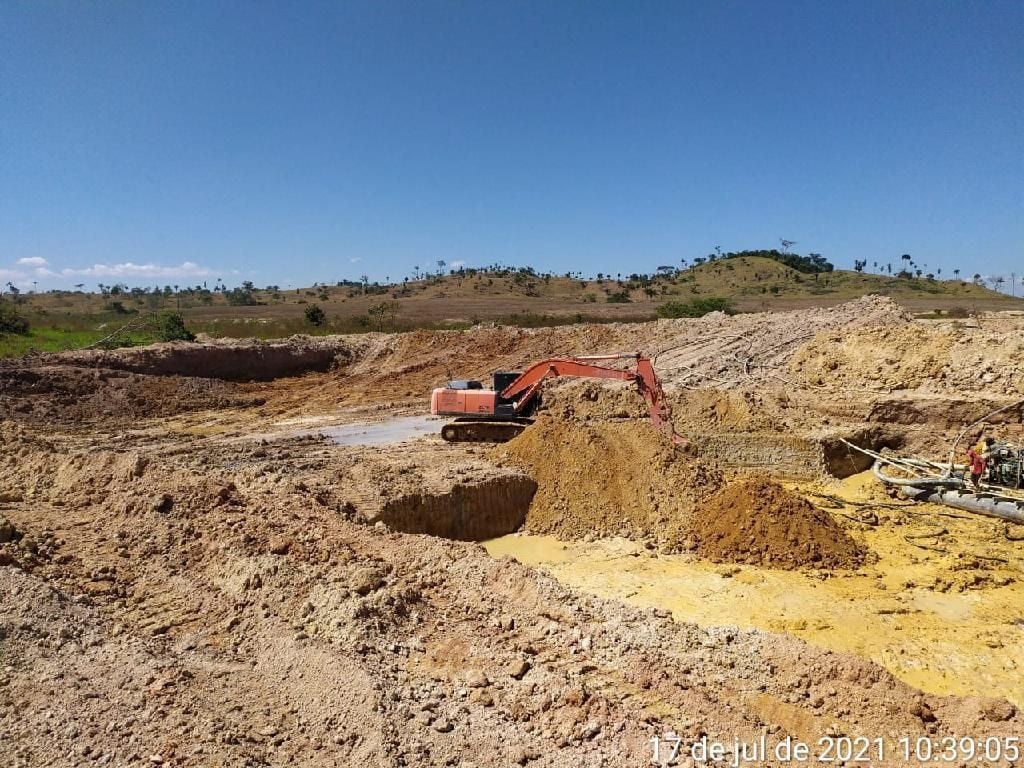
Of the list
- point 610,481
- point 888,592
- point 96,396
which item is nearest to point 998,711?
point 888,592

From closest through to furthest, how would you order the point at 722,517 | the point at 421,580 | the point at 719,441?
the point at 421,580, the point at 722,517, the point at 719,441

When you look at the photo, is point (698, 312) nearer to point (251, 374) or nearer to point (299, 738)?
point (251, 374)

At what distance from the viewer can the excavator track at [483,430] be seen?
15250 mm

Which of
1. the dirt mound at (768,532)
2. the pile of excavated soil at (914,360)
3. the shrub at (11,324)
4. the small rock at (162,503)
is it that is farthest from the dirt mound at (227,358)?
the dirt mound at (768,532)

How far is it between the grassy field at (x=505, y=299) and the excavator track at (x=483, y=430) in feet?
69.9

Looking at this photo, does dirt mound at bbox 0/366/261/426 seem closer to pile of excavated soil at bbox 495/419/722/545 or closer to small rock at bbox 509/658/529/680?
pile of excavated soil at bbox 495/419/722/545

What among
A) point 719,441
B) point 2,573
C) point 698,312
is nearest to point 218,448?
point 2,573

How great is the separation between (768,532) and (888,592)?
1.71 m

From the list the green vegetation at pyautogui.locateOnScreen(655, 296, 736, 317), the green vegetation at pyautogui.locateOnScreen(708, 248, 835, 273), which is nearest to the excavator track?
the green vegetation at pyautogui.locateOnScreen(655, 296, 736, 317)

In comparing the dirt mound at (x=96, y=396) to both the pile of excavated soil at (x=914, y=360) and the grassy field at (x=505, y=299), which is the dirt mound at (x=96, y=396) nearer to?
the grassy field at (x=505, y=299)

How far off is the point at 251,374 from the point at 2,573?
20.8 m

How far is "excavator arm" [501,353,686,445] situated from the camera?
12.5 m

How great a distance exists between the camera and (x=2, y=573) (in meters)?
6.26

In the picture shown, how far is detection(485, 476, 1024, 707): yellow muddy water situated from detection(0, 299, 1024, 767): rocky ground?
4.21ft
